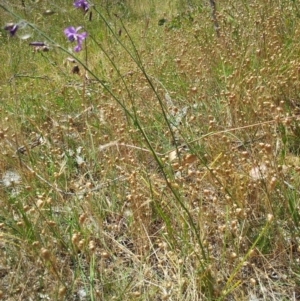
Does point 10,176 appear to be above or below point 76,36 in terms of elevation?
below

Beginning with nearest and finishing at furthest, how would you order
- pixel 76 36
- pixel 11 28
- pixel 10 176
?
pixel 11 28 < pixel 76 36 < pixel 10 176

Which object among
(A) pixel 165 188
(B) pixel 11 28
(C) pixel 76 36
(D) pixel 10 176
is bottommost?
(D) pixel 10 176

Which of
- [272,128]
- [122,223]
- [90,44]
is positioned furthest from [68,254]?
[90,44]

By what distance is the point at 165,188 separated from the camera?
6.14 ft

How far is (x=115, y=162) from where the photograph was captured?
2143mm

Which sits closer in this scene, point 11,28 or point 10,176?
point 11,28

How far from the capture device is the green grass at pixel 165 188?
1.50 metres

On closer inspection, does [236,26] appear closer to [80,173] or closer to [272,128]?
[272,128]

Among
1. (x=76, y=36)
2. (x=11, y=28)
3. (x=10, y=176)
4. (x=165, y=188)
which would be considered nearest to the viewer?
(x=11, y=28)

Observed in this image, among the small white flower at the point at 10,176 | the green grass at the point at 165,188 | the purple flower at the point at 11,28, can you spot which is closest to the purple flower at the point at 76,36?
the green grass at the point at 165,188

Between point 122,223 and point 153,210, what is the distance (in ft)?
0.53

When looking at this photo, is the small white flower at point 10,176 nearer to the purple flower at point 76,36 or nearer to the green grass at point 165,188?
the green grass at point 165,188

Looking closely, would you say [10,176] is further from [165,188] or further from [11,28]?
[11,28]

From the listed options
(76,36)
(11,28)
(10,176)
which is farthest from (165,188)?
(10,176)
